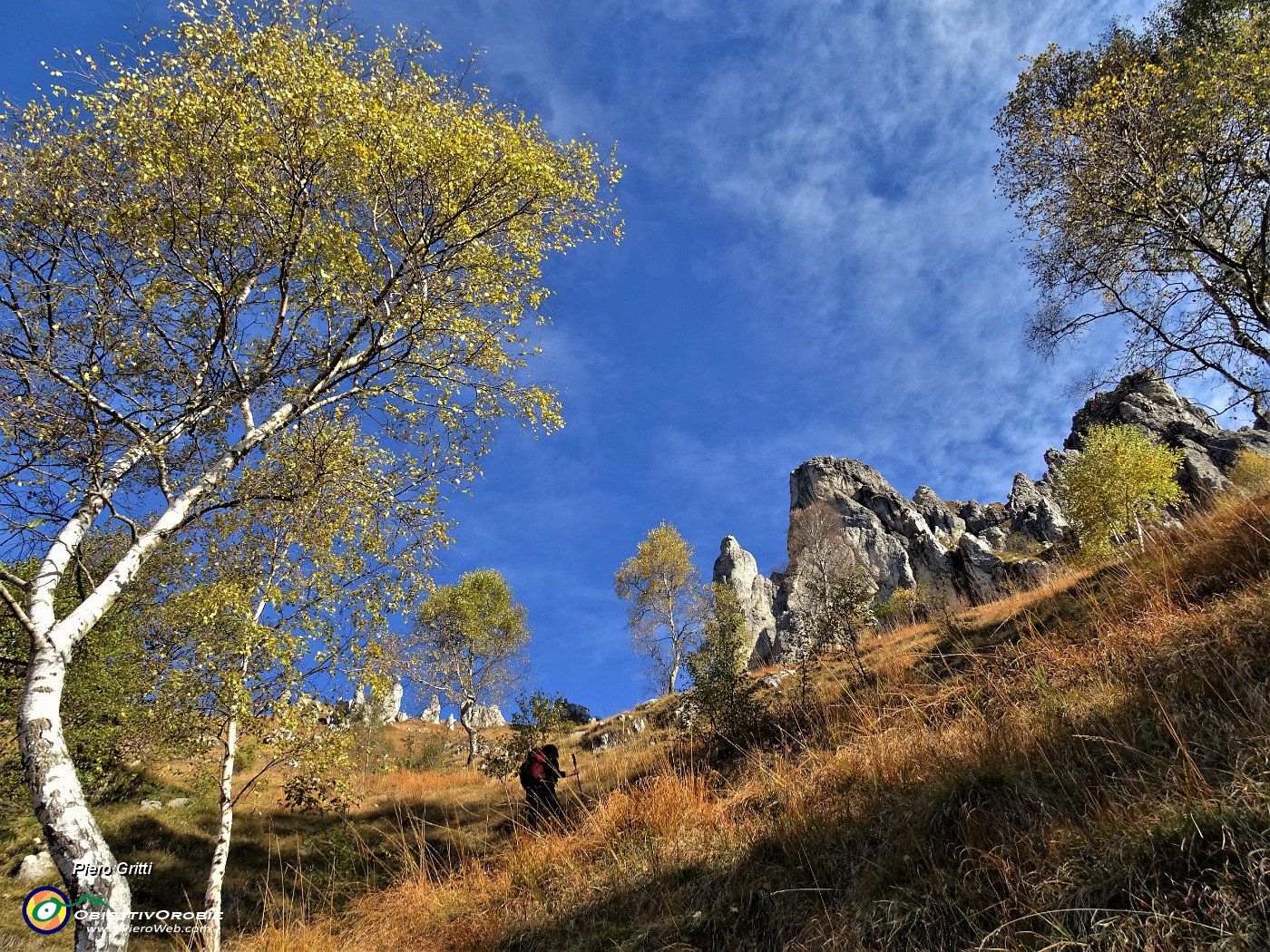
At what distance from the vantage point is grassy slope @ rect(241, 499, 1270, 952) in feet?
7.70

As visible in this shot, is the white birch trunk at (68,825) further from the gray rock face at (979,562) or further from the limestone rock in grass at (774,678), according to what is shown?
the gray rock face at (979,562)

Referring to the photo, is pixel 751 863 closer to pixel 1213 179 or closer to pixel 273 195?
pixel 273 195

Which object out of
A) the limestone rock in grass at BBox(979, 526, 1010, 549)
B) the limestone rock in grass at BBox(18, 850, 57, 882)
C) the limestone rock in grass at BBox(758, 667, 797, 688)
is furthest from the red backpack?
the limestone rock in grass at BBox(979, 526, 1010, 549)

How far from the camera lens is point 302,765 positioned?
829cm

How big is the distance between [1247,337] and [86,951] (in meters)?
17.1

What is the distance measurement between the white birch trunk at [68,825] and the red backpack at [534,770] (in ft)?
19.1

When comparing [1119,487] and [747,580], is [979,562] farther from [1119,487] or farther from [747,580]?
[1119,487]

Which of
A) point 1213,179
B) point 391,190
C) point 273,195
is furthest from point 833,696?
point 1213,179

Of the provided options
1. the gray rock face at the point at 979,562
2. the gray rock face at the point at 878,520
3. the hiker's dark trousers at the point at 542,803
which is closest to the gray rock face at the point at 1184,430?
the gray rock face at the point at 979,562

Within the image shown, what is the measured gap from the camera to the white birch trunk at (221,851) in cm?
Answer: 700

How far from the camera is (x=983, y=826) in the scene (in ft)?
10.0

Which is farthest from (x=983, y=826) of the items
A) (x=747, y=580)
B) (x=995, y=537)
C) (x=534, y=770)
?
(x=995, y=537)

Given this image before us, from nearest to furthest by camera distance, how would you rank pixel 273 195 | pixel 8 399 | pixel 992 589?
pixel 8 399 → pixel 273 195 → pixel 992 589

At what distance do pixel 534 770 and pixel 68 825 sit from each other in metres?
6.41
